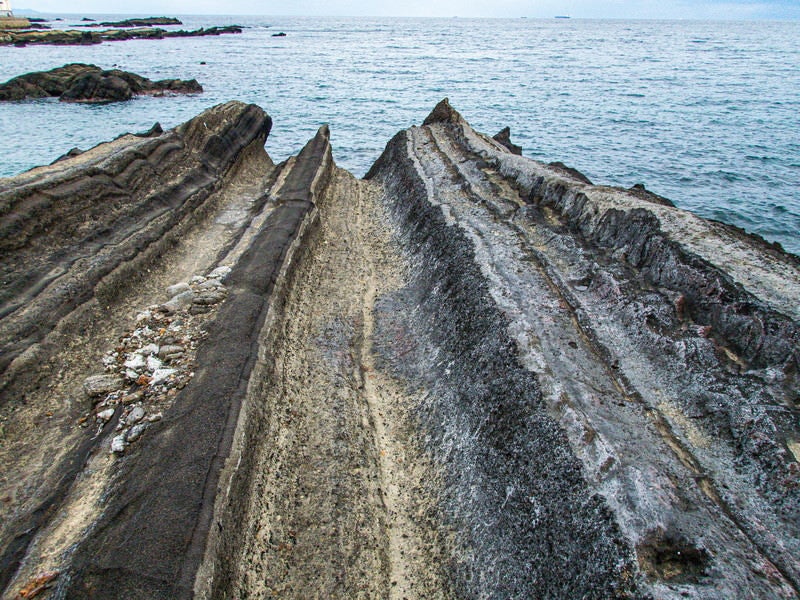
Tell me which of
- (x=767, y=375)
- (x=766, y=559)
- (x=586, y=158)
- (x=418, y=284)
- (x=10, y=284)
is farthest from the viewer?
(x=586, y=158)

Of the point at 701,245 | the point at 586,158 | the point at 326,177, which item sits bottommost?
the point at 586,158

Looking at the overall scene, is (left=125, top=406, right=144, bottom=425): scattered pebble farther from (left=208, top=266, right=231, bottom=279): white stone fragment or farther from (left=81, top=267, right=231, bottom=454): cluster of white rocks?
(left=208, top=266, right=231, bottom=279): white stone fragment

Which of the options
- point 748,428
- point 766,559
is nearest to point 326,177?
point 748,428

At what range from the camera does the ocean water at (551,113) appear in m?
16.7

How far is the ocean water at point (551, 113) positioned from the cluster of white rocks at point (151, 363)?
11362mm

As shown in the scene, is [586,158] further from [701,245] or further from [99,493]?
[99,493]

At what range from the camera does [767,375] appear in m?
4.40

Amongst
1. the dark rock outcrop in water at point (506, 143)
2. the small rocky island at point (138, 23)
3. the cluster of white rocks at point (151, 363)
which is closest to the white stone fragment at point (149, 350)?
the cluster of white rocks at point (151, 363)

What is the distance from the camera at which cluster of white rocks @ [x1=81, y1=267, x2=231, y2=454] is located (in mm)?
4500

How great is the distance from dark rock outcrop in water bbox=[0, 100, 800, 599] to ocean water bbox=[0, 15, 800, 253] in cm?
945

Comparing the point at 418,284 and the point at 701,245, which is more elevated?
the point at 701,245

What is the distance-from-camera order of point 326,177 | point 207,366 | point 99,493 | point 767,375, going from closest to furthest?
point 99,493 < point 767,375 < point 207,366 < point 326,177

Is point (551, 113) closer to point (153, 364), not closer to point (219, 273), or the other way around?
point (219, 273)

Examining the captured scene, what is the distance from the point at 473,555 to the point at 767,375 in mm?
3115
